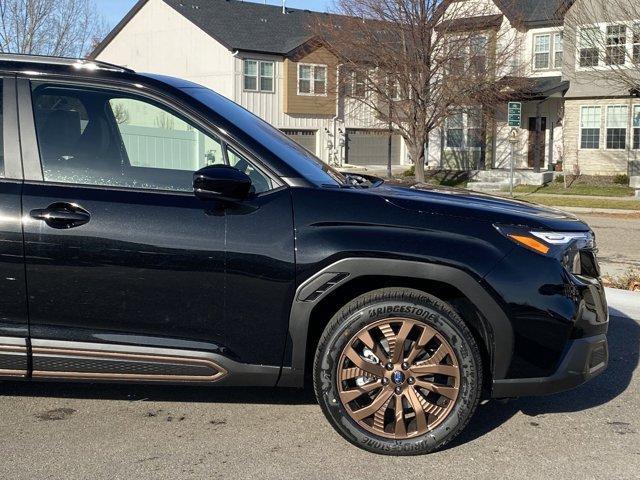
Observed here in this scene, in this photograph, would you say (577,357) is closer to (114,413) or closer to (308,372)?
(308,372)

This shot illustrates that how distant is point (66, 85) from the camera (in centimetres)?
435

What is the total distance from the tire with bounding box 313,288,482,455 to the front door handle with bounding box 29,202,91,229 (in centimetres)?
138

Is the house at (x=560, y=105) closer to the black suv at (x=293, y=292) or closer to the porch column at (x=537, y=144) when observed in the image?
the porch column at (x=537, y=144)

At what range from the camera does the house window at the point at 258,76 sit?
4028 centimetres

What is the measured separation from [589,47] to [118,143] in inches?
880

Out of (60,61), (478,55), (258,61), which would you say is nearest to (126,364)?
(60,61)

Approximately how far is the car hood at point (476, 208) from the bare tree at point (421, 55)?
22.2m

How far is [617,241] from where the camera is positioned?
13734 mm

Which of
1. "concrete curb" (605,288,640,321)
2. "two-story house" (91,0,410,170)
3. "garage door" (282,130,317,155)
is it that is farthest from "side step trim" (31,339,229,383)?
"garage door" (282,130,317,155)

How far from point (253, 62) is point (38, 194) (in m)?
37.4

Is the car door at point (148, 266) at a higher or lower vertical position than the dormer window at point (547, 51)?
lower

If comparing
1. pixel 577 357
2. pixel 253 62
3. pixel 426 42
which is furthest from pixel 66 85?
pixel 253 62

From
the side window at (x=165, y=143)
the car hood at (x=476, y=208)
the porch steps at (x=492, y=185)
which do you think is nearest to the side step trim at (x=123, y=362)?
the side window at (x=165, y=143)

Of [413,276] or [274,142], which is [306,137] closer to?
[274,142]
